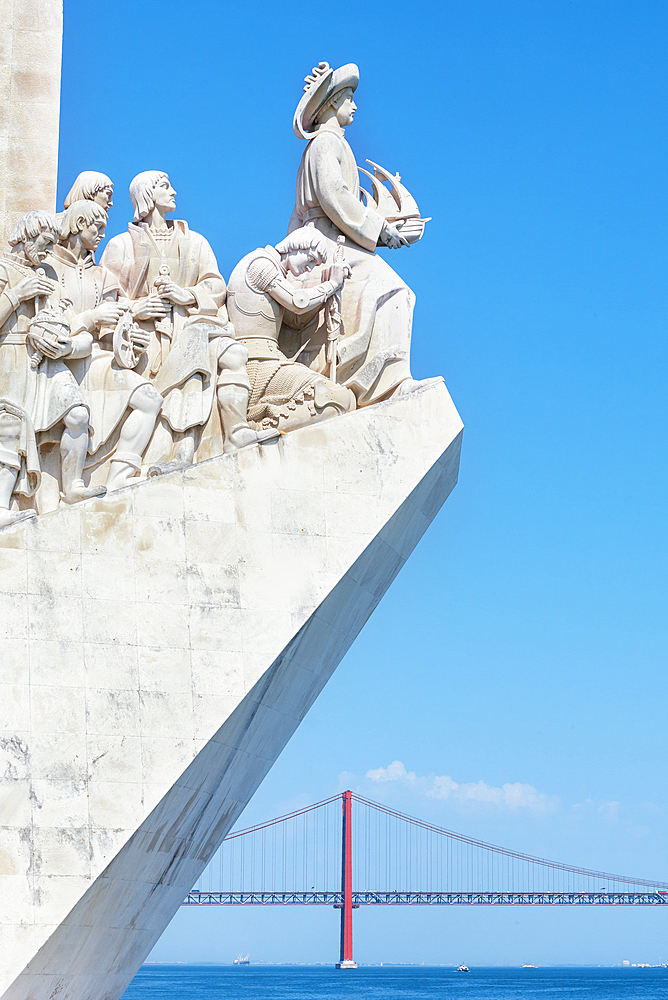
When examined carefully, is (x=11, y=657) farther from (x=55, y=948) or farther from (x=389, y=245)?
(x=389, y=245)

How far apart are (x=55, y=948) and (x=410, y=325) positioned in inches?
202

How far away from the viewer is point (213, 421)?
8.59 meters

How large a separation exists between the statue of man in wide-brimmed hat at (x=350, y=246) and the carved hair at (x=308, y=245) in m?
0.09

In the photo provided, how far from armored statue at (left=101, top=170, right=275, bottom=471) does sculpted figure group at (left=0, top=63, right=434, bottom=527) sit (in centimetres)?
1

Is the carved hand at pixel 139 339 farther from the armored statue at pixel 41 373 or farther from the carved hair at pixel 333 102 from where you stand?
the carved hair at pixel 333 102

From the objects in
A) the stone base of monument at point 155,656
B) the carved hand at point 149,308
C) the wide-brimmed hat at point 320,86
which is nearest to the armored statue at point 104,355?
the carved hand at point 149,308

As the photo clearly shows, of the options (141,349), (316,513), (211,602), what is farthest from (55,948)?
(141,349)

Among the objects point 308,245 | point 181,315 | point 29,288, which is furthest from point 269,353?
point 29,288

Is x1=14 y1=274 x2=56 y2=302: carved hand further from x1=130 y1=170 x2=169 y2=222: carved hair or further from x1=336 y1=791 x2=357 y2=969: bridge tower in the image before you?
x1=336 y1=791 x2=357 y2=969: bridge tower

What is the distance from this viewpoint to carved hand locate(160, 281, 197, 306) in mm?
8836

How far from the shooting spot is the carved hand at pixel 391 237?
991 centimetres

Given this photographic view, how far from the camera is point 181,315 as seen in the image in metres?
8.97

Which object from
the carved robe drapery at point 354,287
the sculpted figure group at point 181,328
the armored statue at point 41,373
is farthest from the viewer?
the carved robe drapery at point 354,287

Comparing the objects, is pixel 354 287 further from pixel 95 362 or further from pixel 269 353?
pixel 95 362
